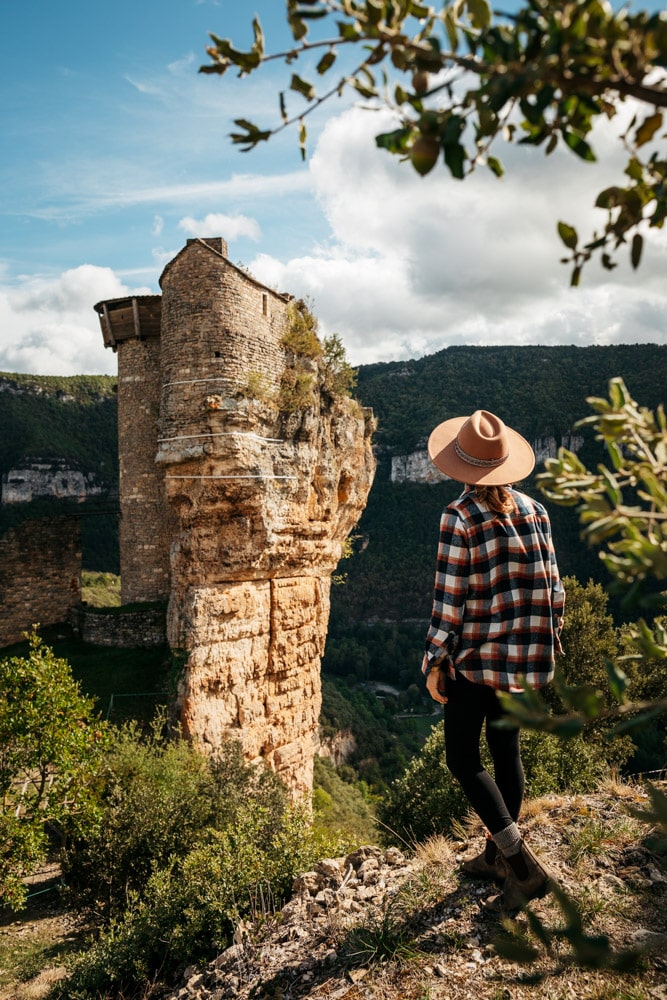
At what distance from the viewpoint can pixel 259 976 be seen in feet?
12.0

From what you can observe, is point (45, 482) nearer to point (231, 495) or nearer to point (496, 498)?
point (231, 495)

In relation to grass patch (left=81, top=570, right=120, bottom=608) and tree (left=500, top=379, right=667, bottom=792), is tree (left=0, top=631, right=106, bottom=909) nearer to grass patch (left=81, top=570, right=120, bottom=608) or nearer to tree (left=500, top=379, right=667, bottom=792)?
tree (left=500, top=379, right=667, bottom=792)

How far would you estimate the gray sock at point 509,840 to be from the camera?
3299 mm

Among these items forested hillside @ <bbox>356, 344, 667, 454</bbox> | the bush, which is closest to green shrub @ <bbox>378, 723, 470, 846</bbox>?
the bush

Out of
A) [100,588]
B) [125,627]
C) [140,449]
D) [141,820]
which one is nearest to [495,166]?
[141,820]

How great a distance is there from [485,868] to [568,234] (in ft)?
11.8

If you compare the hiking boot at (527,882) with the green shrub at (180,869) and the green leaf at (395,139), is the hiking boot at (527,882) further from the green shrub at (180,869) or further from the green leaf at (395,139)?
the green leaf at (395,139)

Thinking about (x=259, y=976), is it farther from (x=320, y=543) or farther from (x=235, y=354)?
(x=320, y=543)

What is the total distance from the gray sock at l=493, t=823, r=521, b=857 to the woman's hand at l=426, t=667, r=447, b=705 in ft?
2.38

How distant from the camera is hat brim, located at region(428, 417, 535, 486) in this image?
345 centimetres

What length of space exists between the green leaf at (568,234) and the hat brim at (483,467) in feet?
5.70

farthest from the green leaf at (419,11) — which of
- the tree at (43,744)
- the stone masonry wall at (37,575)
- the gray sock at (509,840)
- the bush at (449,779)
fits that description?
the stone masonry wall at (37,575)

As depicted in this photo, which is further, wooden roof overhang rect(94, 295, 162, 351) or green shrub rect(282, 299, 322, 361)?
wooden roof overhang rect(94, 295, 162, 351)

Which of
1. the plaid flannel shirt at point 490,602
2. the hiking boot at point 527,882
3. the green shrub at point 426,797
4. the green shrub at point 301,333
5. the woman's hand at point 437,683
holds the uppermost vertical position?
the green shrub at point 301,333
